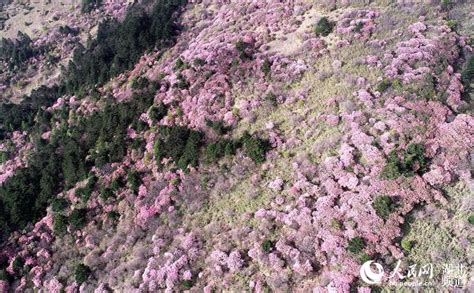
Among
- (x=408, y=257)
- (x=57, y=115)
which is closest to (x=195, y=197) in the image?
(x=408, y=257)

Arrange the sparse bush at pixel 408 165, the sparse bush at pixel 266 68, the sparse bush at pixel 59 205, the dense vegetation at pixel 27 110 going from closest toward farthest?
the sparse bush at pixel 408 165 → the sparse bush at pixel 59 205 → the sparse bush at pixel 266 68 → the dense vegetation at pixel 27 110

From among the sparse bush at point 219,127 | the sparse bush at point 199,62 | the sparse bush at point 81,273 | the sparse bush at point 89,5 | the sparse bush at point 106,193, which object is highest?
the sparse bush at point 89,5

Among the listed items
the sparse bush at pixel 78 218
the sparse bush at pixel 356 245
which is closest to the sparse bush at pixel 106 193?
the sparse bush at pixel 78 218

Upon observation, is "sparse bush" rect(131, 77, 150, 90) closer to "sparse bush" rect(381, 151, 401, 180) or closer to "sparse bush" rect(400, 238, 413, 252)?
"sparse bush" rect(381, 151, 401, 180)

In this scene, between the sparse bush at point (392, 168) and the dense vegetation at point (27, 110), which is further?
the dense vegetation at point (27, 110)

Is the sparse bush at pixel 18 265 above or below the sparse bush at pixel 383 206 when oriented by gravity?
below

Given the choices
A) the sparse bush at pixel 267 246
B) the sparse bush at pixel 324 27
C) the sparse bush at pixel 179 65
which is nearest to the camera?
the sparse bush at pixel 267 246

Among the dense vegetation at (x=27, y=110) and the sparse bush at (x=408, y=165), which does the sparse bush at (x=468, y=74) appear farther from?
the dense vegetation at (x=27, y=110)

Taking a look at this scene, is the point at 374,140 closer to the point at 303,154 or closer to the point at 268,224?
the point at 303,154
